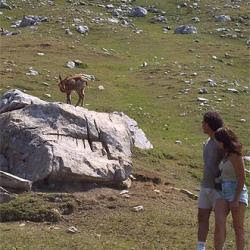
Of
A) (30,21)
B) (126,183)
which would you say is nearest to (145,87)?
(126,183)

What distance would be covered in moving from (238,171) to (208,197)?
2.67 ft

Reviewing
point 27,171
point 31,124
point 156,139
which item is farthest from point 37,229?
point 156,139

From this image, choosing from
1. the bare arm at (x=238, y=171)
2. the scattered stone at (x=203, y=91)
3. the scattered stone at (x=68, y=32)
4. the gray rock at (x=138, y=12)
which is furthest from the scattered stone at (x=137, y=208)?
the gray rock at (x=138, y=12)

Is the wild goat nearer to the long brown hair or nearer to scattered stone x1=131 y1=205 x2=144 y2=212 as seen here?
scattered stone x1=131 y1=205 x2=144 y2=212

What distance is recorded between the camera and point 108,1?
215 feet

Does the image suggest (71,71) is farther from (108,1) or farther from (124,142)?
(108,1)

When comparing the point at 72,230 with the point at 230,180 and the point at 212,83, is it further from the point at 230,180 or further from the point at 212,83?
the point at 212,83

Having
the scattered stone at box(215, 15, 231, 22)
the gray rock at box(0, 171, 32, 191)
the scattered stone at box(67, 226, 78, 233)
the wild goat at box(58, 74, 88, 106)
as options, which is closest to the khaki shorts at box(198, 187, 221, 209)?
the scattered stone at box(67, 226, 78, 233)

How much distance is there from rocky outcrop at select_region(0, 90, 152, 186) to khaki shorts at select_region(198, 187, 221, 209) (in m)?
5.01

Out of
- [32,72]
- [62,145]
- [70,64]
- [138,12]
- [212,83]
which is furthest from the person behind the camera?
[138,12]

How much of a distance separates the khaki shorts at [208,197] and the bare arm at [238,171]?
16.7 inches

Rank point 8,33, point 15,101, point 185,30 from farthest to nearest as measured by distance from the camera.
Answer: point 185,30, point 8,33, point 15,101

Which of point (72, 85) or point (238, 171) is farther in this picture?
point (72, 85)

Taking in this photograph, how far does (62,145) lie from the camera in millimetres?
16922
